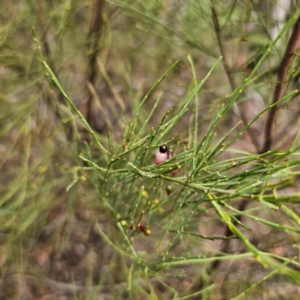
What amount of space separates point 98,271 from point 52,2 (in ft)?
6.35

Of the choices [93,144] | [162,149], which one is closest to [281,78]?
[162,149]

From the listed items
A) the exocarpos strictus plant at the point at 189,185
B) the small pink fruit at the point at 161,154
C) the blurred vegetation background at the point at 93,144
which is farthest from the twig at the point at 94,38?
the small pink fruit at the point at 161,154

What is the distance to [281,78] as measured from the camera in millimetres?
1613

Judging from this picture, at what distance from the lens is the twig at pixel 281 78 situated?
1.52 metres

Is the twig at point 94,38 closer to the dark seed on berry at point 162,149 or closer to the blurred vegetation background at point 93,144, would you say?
the blurred vegetation background at point 93,144

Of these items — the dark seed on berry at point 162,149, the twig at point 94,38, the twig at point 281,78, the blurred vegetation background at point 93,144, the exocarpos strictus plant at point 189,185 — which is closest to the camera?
the exocarpos strictus plant at point 189,185

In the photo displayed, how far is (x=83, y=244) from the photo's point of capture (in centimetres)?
334

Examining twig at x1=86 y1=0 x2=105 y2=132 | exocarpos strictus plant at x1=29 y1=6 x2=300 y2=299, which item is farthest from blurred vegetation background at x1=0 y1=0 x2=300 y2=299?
exocarpos strictus plant at x1=29 y1=6 x2=300 y2=299

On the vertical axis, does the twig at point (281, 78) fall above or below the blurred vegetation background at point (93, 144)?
above

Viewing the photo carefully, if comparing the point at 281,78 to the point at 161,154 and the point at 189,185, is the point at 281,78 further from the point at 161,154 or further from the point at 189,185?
the point at 189,185

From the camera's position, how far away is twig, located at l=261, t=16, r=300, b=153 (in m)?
1.52

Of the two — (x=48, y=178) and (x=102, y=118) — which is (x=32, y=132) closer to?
(x=48, y=178)

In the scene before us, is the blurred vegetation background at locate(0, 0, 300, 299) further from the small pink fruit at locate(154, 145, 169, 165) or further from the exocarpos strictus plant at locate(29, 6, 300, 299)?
the small pink fruit at locate(154, 145, 169, 165)

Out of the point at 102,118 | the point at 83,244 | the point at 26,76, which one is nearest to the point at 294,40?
the point at 26,76
